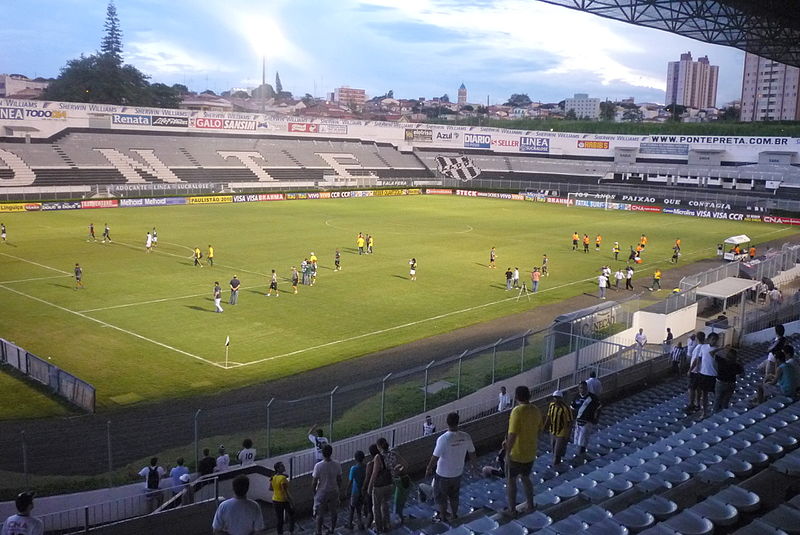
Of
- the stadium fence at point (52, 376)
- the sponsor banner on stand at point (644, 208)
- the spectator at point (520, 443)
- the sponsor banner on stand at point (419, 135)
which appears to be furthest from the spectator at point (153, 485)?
the sponsor banner on stand at point (419, 135)

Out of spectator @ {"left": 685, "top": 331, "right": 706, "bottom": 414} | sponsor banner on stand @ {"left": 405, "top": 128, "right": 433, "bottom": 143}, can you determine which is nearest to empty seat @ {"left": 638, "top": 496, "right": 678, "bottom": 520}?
spectator @ {"left": 685, "top": 331, "right": 706, "bottom": 414}

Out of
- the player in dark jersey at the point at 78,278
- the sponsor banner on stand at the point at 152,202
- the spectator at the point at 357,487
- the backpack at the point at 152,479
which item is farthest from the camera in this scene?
the sponsor banner on stand at the point at 152,202

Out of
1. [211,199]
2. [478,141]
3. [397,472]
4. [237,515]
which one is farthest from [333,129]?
[237,515]

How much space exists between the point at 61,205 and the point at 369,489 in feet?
198

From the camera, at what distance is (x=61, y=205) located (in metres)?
61.5

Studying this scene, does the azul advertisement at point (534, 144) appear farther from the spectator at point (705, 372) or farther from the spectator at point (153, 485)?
the spectator at point (153, 485)

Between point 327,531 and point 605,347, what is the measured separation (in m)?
11.4

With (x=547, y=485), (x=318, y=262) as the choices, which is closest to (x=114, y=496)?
(x=547, y=485)

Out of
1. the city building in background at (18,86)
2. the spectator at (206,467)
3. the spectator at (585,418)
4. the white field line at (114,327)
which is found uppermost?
the city building in background at (18,86)

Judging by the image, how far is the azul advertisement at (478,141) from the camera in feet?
369

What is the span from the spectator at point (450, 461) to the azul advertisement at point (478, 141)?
107 m

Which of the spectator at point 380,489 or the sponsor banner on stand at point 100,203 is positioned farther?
the sponsor banner on stand at point 100,203

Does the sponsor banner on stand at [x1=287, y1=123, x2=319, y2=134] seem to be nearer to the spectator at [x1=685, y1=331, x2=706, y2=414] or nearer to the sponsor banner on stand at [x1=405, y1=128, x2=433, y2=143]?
the sponsor banner on stand at [x1=405, y1=128, x2=433, y2=143]

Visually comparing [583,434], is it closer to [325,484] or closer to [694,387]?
[694,387]
